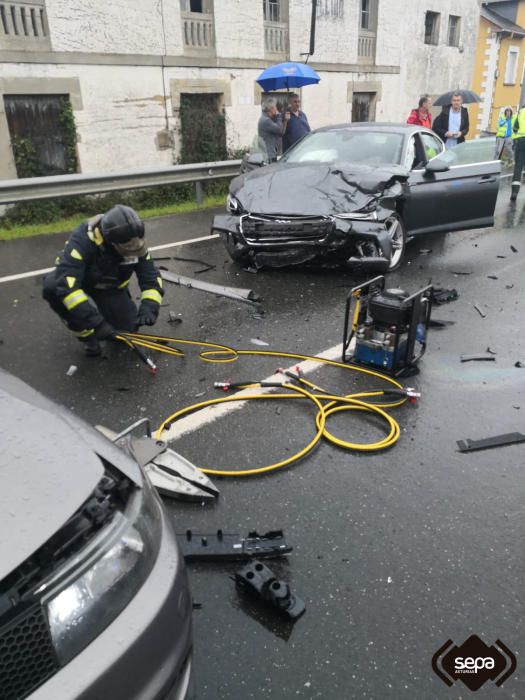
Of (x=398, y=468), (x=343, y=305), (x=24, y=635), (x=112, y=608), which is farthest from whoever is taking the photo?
(x=343, y=305)

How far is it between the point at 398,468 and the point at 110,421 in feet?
5.94

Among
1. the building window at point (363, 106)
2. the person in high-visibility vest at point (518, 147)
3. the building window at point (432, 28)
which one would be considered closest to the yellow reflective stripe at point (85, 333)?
the person in high-visibility vest at point (518, 147)

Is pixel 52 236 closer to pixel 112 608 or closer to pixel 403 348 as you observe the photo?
pixel 403 348

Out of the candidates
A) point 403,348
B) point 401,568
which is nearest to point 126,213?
point 403,348

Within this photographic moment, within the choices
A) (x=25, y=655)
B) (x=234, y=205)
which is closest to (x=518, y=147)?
(x=234, y=205)

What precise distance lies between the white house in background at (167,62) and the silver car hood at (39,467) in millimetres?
10638

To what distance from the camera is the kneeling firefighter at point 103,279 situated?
406 cm

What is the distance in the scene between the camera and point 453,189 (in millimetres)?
7516

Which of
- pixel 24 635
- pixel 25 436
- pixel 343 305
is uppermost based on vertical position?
pixel 25 436

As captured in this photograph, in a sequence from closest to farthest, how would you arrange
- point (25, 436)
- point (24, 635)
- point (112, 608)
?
point (24, 635)
point (112, 608)
point (25, 436)

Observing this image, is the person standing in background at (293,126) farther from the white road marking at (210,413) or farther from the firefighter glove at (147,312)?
the white road marking at (210,413)

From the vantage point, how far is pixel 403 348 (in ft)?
13.8

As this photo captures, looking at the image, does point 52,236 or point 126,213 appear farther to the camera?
point 52,236

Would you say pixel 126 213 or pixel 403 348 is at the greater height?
pixel 126 213
